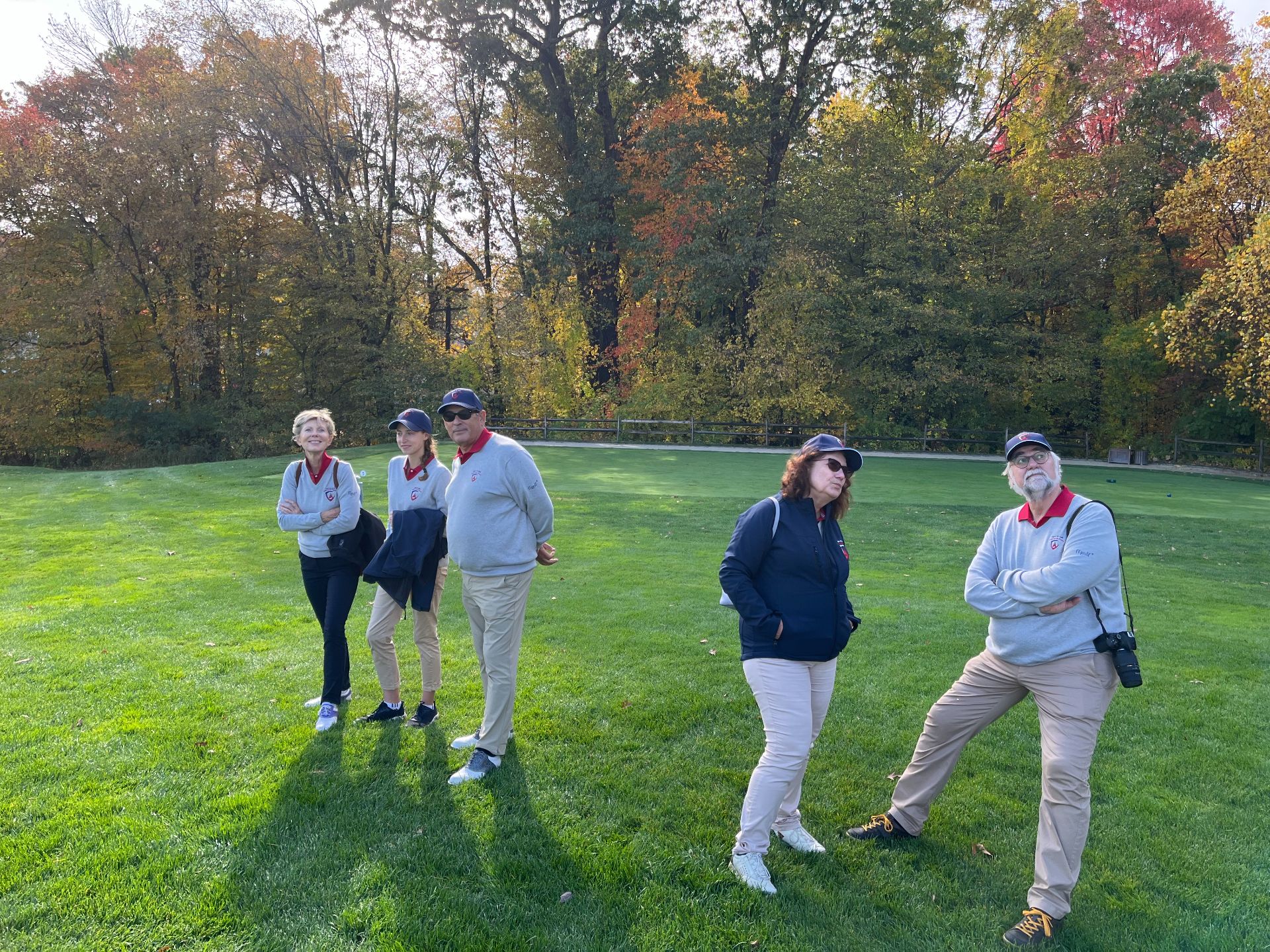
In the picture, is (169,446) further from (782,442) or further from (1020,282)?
(1020,282)

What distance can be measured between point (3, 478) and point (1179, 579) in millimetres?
26347

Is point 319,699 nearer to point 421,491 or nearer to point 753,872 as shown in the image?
point 421,491

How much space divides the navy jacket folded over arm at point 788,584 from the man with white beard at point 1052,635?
0.66 m

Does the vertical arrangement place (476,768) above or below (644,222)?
below

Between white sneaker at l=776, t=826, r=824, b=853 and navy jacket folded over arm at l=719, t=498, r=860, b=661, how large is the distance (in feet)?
3.21

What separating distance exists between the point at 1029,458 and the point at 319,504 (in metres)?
4.15

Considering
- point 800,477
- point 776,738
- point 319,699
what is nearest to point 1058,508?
point 800,477

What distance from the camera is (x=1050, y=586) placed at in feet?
10.4

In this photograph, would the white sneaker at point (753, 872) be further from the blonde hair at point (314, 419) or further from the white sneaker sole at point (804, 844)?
the blonde hair at point (314, 419)

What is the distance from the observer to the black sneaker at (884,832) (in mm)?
3891

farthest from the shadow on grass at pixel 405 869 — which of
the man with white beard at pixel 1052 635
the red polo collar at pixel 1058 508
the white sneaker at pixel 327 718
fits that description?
the red polo collar at pixel 1058 508

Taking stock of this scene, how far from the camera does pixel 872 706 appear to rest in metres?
5.64

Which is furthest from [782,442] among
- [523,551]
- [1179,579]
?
[523,551]

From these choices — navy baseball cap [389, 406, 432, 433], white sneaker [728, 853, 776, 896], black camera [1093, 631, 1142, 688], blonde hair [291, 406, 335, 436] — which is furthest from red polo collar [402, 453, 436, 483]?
black camera [1093, 631, 1142, 688]
